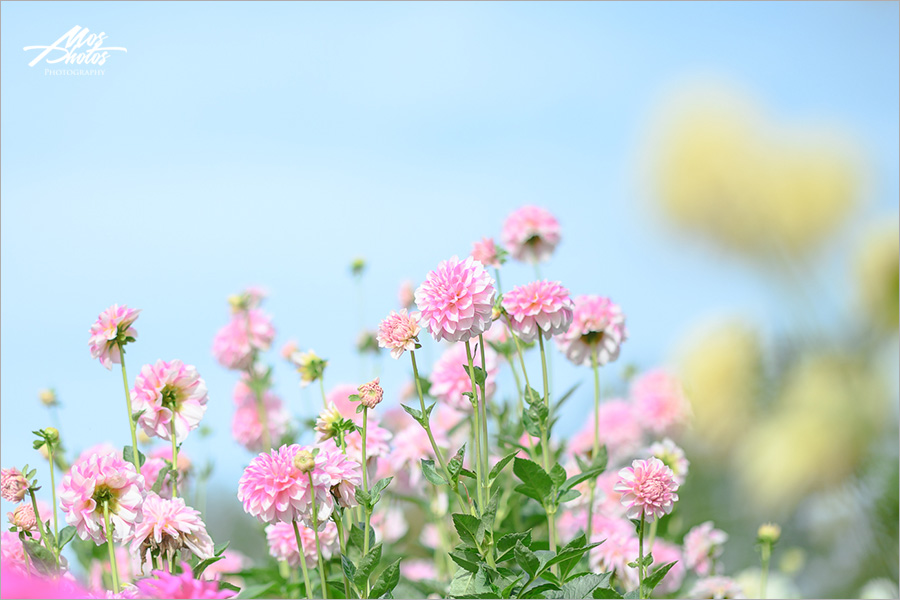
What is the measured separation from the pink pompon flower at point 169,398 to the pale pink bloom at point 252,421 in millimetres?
469

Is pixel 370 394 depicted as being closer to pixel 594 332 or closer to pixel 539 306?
pixel 539 306

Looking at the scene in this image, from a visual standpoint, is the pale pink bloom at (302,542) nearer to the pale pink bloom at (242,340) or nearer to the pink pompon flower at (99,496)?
the pink pompon flower at (99,496)

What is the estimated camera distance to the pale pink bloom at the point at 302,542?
2.41 feet

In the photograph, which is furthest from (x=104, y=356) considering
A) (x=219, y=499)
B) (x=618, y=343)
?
(x=219, y=499)

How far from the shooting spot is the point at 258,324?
111cm

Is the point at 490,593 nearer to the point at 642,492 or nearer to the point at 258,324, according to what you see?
the point at 642,492

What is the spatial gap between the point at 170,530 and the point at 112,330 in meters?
0.18

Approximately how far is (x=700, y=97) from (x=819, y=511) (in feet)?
6.77

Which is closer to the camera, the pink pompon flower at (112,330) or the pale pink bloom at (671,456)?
the pink pompon flower at (112,330)

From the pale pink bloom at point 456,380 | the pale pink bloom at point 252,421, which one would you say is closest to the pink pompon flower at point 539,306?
the pale pink bloom at point 456,380

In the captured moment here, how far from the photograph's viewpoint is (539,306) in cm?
68

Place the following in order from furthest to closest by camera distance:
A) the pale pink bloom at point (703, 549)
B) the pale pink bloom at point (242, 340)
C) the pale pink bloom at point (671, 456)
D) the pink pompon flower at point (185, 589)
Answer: the pale pink bloom at point (242, 340) < the pale pink bloom at point (703, 549) < the pale pink bloom at point (671, 456) < the pink pompon flower at point (185, 589)

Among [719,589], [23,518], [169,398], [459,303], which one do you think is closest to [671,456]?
[719,589]

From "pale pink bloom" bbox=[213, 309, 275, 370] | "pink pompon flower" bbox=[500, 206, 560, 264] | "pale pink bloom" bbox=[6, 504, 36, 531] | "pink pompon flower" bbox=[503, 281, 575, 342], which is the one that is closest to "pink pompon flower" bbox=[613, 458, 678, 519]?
"pink pompon flower" bbox=[503, 281, 575, 342]
